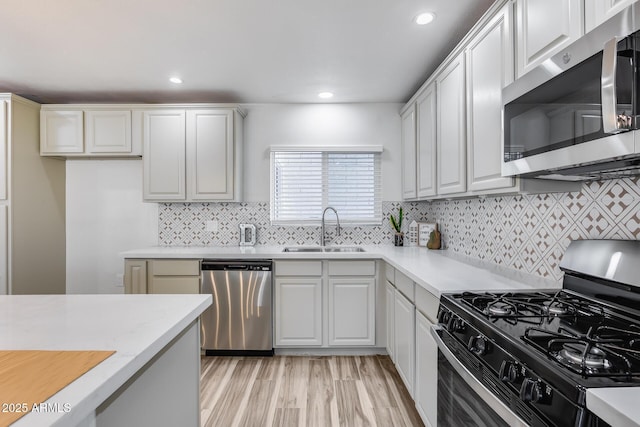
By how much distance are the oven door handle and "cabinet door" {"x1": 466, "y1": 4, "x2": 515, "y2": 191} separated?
0.83 m

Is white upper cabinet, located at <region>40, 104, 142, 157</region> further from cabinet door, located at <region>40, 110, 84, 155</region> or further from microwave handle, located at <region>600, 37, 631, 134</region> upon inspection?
microwave handle, located at <region>600, 37, 631, 134</region>

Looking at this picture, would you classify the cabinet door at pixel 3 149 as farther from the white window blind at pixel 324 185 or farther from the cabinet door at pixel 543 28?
the cabinet door at pixel 543 28

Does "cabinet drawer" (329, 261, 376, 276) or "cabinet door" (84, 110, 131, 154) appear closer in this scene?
"cabinet drawer" (329, 261, 376, 276)

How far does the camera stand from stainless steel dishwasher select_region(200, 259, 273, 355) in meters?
2.83

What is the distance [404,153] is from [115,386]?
3.07 m

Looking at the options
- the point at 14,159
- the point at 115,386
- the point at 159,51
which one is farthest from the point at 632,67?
the point at 14,159

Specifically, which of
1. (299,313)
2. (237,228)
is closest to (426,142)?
(299,313)

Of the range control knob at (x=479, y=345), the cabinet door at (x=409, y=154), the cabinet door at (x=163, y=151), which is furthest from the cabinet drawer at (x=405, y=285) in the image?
the cabinet door at (x=163, y=151)

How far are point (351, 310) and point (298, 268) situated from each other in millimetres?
606

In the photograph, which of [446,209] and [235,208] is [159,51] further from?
[446,209]

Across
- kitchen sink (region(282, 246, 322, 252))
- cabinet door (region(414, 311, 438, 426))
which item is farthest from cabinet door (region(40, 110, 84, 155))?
cabinet door (region(414, 311, 438, 426))

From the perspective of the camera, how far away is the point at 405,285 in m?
2.15

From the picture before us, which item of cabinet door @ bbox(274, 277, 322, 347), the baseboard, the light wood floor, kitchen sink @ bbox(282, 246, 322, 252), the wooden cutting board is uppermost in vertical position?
the wooden cutting board

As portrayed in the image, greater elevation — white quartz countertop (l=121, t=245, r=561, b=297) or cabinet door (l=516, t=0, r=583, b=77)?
cabinet door (l=516, t=0, r=583, b=77)
